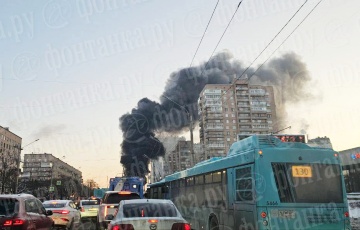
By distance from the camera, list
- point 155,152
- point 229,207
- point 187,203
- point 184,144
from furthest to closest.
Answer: point 184,144, point 155,152, point 187,203, point 229,207

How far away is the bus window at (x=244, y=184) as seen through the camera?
9.64 metres

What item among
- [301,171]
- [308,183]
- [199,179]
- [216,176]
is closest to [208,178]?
[216,176]

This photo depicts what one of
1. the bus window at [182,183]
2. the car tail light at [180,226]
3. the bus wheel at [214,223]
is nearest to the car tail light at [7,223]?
the car tail light at [180,226]

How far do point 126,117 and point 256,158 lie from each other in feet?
167

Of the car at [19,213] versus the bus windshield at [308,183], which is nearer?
the car at [19,213]

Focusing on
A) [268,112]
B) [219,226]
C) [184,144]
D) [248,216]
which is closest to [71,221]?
[219,226]

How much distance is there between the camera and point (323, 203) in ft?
30.5

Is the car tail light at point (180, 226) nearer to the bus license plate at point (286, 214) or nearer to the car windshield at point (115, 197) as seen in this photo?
the bus license plate at point (286, 214)

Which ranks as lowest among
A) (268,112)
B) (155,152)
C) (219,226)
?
(219,226)

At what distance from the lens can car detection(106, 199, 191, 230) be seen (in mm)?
7168

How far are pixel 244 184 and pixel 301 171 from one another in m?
1.52

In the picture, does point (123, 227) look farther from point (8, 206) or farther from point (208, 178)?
point (208, 178)

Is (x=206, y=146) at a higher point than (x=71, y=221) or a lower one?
higher

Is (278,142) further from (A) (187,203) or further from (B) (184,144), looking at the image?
(B) (184,144)
